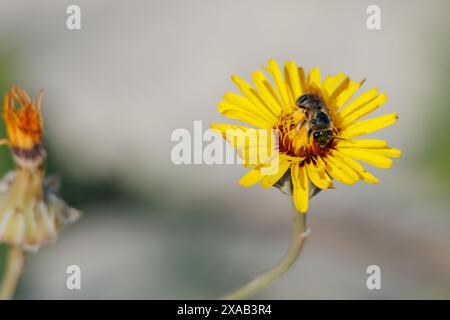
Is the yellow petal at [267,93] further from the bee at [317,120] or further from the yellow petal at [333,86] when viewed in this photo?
the yellow petal at [333,86]

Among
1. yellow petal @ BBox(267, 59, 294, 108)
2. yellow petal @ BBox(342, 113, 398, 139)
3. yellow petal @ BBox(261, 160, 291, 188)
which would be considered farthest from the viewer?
yellow petal @ BBox(267, 59, 294, 108)

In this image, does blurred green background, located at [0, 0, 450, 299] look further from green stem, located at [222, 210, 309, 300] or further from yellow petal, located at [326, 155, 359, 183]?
yellow petal, located at [326, 155, 359, 183]

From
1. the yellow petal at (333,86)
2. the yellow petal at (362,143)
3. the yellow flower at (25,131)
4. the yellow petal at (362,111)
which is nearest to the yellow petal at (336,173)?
the yellow petal at (362,143)

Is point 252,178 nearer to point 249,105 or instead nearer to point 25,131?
point 249,105

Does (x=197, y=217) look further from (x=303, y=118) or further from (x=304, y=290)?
(x=303, y=118)

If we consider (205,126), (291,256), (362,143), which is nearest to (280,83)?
(362,143)

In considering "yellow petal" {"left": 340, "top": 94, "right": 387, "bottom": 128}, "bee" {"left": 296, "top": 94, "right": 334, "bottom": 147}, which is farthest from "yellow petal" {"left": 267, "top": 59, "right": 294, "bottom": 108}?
"yellow petal" {"left": 340, "top": 94, "right": 387, "bottom": 128}
